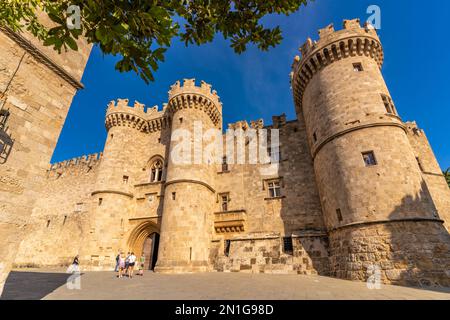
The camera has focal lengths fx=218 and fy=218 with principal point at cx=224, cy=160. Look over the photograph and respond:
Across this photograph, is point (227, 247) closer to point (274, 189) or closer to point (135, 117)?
point (274, 189)

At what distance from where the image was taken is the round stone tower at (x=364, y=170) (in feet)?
26.2

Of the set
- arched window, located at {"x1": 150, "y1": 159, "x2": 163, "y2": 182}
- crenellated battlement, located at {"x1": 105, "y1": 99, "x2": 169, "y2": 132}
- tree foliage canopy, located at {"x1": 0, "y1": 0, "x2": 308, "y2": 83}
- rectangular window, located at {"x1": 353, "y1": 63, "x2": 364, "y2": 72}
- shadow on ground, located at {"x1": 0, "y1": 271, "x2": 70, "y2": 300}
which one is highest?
crenellated battlement, located at {"x1": 105, "y1": 99, "x2": 169, "y2": 132}

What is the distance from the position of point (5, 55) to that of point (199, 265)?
1151 centimetres

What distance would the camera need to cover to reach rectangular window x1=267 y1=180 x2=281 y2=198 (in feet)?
47.5

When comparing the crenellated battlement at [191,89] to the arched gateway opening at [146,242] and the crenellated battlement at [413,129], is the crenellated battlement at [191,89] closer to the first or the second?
the arched gateway opening at [146,242]

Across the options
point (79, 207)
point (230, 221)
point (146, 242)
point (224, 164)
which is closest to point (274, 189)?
point (230, 221)

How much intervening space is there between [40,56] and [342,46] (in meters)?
13.6

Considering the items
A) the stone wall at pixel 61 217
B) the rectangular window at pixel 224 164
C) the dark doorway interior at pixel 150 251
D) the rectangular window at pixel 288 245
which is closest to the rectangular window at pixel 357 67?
the rectangular window at pixel 224 164

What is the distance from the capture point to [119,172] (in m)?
16.2

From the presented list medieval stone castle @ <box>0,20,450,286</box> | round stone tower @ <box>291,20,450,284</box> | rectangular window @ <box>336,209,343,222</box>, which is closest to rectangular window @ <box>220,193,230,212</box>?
medieval stone castle @ <box>0,20,450,286</box>

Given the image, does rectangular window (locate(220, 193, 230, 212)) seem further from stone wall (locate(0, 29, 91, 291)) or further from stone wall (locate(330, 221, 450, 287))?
stone wall (locate(0, 29, 91, 291))

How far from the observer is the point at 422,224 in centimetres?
823
